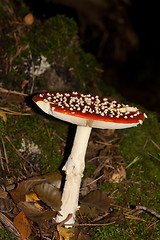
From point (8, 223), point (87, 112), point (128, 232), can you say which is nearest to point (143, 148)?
point (128, 232)

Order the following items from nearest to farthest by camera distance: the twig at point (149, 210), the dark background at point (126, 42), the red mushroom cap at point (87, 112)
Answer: the red mushroom cap at point (87, 112) → the twig at point (149, 210) → the dark background at point (126, 42)

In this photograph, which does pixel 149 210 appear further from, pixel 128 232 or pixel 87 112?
pixel 87 112

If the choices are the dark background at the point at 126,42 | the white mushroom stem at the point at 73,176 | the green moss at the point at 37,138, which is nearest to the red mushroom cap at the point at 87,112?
the white mushroom stem at the point at 73,176

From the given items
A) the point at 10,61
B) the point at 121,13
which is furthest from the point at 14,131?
the point at 121,13

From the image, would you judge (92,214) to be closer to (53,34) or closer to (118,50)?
(53,34)

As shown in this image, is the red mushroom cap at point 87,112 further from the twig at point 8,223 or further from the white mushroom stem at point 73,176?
the twig at point 8,223

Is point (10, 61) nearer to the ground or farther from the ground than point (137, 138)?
→ farther from the ground
